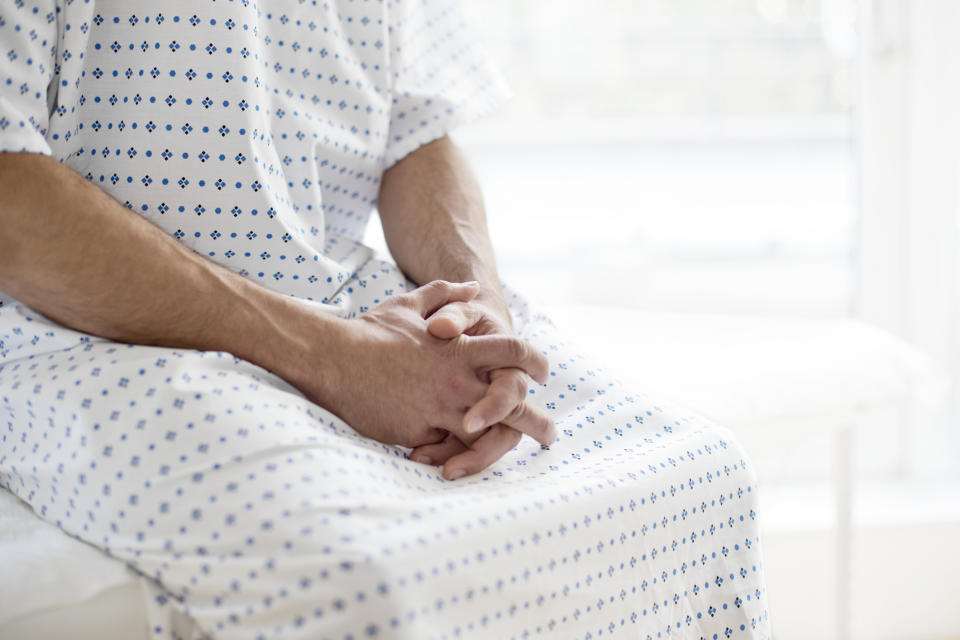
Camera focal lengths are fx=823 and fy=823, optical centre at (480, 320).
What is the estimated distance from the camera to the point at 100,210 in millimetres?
590

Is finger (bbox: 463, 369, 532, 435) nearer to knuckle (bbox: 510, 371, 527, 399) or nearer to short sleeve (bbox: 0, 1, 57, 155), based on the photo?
knuckle (bbox: 510, 371, 527, 399)

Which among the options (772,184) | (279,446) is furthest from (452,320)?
(772,184)

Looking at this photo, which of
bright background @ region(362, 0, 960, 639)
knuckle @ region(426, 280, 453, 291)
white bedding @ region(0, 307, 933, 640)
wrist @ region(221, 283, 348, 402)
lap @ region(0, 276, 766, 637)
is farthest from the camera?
bright background @ region(362, 0, 960, 639)

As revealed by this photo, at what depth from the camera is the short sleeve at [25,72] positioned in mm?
572

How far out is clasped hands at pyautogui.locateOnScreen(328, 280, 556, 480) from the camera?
629mm

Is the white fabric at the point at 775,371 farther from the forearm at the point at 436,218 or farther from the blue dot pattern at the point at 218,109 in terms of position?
the blue dot pattern at the point at 218,109

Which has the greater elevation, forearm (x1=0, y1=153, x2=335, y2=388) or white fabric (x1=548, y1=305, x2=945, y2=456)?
forearm (x1=0, y1=153, x2=335, y2=388)

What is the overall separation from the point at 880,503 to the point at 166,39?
1.52 m

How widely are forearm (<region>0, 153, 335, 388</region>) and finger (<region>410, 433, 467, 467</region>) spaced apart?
0.39 ft

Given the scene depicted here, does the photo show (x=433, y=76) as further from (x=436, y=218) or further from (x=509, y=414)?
(x=509, y=414)

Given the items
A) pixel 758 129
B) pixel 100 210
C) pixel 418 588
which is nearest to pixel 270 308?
pixel 100 210

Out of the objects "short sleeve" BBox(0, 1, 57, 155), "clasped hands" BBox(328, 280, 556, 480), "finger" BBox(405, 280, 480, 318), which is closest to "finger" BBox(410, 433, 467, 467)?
"clasped hands" BBox(328, 280, 556, 480)

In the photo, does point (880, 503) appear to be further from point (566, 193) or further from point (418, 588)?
point (418, 588)

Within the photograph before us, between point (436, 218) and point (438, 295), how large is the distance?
0.17 metres
